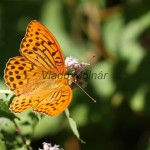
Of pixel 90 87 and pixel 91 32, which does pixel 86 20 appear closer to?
pixel 91 32

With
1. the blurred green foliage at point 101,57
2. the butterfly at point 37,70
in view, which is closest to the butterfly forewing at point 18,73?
the butterfly at point 37,70

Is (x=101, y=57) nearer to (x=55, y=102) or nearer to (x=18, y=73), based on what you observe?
(x=18, y=73)

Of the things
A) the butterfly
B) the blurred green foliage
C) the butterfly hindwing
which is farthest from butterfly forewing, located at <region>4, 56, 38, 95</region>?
the blurred green foliage

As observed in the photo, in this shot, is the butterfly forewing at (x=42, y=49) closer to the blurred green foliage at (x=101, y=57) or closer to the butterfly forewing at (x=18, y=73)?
the butterfly forewing at (x=18, y=73)

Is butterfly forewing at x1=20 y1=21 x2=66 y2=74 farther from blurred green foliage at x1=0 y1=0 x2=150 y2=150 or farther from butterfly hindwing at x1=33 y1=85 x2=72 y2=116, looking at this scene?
blurred green foliage at x1=0 y1=0 x2=150 y2=150

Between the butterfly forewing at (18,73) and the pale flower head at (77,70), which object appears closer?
the butterfly forewing at (18,73)

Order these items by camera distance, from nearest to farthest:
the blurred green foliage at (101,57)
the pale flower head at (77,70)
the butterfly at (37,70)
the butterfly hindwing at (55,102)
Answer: the butterfly hindwing at (55,102) → the butterfly at (37,70) → the pale flower head at (77,70) → the blurred green foliage at (101,57)
